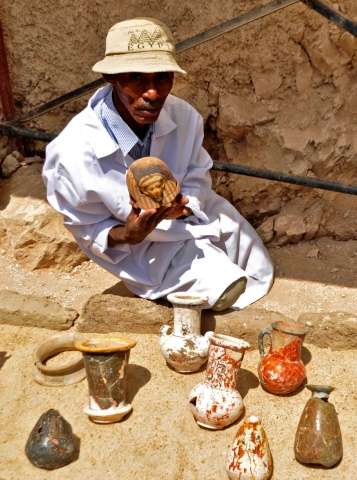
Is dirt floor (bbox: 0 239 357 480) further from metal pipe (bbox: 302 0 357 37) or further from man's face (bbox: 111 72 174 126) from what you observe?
metal pipe (bbox: 302 0 357 37)

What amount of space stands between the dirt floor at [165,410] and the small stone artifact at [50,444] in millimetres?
48

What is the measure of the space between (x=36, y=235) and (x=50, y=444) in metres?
2.05

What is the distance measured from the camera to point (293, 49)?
4230mm

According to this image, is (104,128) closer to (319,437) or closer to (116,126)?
(116,126)

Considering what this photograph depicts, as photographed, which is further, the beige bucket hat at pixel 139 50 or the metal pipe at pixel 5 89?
the metal pipe at pixel 5 89

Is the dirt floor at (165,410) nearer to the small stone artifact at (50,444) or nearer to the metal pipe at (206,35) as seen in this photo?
the small stone artifact at (50,444)

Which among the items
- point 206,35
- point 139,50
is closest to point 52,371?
point 139,50

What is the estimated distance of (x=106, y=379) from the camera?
2971 mm

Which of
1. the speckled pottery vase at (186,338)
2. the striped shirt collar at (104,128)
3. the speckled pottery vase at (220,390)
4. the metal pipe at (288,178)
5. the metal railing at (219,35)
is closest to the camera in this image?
the speckled pottery vase at (220,390)

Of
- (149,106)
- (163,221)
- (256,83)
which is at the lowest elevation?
(163,221)

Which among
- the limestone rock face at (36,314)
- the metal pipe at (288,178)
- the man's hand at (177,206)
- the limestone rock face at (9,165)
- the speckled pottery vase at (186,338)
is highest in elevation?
the man's hand at (177,206)

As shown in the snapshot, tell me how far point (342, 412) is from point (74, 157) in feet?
6.42

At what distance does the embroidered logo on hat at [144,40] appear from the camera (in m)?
3.13

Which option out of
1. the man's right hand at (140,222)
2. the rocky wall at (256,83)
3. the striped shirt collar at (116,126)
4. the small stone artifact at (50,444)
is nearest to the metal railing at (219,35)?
the rocky wall at (256,83)
